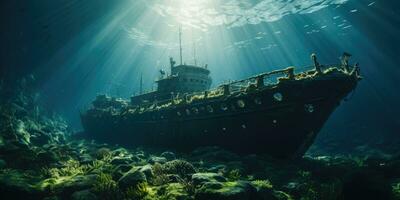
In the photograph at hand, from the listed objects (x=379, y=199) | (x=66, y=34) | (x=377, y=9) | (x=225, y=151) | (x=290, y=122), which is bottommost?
(x=379, y=199)

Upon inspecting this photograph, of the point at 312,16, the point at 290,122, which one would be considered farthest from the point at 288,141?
the point at 312,16

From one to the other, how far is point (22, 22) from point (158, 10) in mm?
17728

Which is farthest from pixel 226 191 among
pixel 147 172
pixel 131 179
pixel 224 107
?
pixel 224 107

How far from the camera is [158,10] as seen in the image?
42.5 m

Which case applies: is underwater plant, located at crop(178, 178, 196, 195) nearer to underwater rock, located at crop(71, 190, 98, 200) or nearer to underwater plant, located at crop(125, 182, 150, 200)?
underwater plant, located at crop(125, 182, 150, 200)

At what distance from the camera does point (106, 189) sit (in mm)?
8930

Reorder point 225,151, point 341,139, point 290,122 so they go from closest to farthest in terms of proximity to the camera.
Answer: point 290,122 < point 225,151 < point 341,139

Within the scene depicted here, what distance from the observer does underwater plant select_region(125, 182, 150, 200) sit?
344 inches

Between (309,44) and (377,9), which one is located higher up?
(309,44)

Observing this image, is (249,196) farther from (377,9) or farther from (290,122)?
(377,9)

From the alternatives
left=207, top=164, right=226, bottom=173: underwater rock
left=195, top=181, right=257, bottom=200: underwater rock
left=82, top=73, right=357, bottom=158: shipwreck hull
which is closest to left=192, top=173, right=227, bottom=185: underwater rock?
left=195, top=181, right=257, bottom=200: underwater rock

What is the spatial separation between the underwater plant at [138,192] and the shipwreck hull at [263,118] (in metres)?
8.24

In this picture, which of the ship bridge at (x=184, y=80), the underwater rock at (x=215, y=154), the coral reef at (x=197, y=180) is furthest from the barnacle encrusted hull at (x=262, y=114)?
the ship bridge at (x=184, y=80)

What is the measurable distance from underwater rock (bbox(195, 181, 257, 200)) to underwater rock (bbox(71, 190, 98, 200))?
2.97 metres
